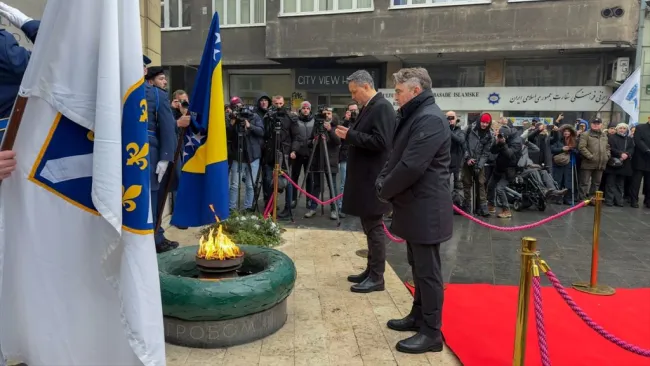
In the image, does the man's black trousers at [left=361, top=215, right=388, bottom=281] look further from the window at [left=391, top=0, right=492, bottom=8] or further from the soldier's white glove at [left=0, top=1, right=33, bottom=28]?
the window at [left=391, top=0, right=492, bottom=8]

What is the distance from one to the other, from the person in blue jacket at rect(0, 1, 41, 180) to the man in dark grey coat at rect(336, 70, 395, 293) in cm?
268

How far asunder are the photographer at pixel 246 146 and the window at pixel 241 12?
12.8 m

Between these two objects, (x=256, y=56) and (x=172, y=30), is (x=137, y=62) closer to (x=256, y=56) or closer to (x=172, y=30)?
(x=256, y=56)

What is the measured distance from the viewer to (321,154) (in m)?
8.11

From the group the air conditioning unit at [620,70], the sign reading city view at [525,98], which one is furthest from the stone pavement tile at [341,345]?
the air conditioning unit at [620,70]

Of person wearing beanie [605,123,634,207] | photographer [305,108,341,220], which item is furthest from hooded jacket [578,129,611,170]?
photographer [305,108,341,220]

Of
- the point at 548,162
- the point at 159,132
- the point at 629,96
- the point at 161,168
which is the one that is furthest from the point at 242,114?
the point at 629,96

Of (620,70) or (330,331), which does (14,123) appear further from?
(620,70)

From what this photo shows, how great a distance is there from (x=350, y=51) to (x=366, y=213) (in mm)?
14586

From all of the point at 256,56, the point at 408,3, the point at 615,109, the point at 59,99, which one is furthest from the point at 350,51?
the point at 59,99

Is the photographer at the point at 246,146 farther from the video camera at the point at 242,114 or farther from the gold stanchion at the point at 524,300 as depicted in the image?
the gold stanchion at the point at 524,300

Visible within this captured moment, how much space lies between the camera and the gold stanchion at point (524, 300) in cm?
268

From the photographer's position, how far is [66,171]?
1.88 m

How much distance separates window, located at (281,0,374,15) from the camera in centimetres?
1814
